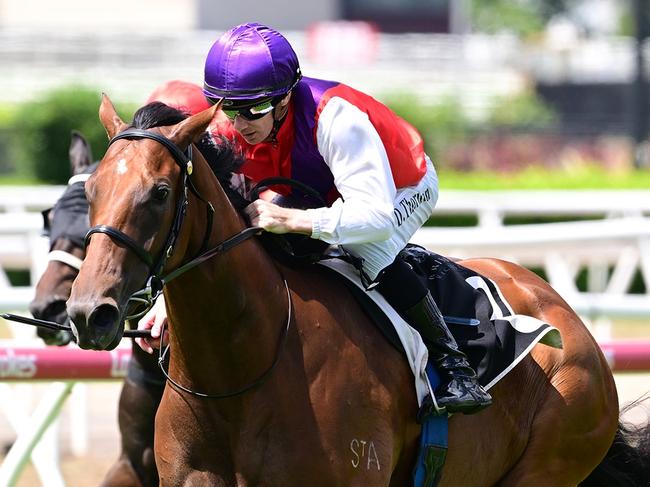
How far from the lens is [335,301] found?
11.9 ft

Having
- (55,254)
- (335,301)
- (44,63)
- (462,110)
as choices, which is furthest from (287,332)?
(44,63)

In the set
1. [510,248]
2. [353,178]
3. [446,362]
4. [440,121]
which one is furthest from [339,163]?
[440,121]

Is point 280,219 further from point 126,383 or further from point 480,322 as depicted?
point 126,383

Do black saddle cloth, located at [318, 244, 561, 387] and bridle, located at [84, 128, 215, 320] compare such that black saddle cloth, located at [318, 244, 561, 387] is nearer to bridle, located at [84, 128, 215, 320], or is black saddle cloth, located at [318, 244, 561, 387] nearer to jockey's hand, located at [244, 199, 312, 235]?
jockey's hand, located at [244, 199, 312, 235]

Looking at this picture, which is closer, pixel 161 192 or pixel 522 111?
pixel 161 192

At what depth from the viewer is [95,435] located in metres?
7.08

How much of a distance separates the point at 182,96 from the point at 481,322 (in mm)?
1566

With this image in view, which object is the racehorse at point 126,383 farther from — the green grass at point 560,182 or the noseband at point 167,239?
the green grass at point 560,182

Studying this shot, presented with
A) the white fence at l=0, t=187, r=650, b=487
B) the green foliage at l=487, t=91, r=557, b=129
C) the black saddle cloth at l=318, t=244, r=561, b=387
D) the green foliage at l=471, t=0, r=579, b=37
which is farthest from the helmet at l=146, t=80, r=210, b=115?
the green foliage at l=471, t=0, r=579, b=37

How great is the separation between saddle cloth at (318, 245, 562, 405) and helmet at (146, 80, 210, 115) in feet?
3.81

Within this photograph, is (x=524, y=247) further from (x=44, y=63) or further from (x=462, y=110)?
(x=44, y=63)

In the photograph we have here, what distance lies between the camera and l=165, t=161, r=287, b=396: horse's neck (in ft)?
10.9

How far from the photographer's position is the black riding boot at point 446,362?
369 cm

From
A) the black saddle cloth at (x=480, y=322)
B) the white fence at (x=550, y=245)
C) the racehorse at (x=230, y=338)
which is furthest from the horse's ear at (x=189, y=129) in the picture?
the white fence at (x=550, y=245)
